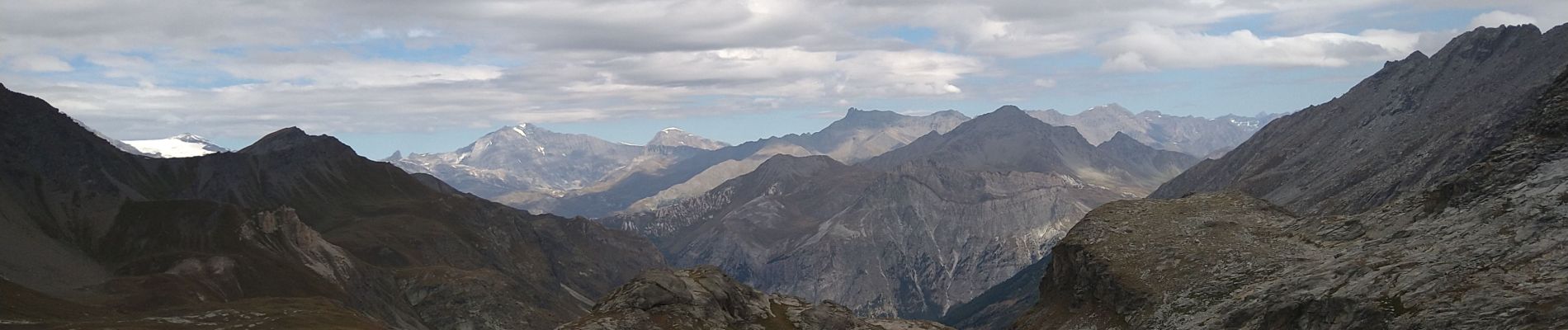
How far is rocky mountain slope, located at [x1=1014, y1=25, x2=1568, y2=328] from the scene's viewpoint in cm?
6322

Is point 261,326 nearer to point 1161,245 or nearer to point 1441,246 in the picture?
point 1161,245

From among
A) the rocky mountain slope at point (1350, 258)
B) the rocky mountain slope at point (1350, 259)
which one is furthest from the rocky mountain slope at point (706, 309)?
the rocky mountain slope at point (1350, 258)

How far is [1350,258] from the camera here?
264 feet

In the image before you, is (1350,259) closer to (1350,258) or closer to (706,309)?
(1350,258)

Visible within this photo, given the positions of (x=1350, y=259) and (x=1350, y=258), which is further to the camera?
(x=1350, y=258)

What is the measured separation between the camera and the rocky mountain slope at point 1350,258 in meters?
63.2

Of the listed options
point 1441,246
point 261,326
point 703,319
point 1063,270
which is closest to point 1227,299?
point 1441,246

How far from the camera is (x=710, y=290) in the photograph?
12450 cm

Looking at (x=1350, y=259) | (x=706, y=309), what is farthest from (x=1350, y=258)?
(x=706, y=309)

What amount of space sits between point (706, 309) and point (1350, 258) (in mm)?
66086

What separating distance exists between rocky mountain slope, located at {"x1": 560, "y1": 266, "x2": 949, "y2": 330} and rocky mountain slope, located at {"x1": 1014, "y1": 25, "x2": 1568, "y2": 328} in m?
27.2

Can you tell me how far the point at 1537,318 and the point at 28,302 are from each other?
19847cm

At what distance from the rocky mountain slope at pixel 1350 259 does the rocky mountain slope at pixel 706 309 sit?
26420 mm

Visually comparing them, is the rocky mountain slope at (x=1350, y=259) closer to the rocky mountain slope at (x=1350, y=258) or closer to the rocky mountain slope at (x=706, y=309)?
the rocky mountain slope at (x=1350, y=258)
